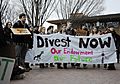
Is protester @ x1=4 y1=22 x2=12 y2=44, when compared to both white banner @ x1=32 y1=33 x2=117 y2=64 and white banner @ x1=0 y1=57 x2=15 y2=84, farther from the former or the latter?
white banner @ x1=32 y1=33 x2=117 y2=64

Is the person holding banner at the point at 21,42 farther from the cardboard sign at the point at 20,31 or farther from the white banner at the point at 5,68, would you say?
the white banner at the point at 5,68

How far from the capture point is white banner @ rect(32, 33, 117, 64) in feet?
41.8

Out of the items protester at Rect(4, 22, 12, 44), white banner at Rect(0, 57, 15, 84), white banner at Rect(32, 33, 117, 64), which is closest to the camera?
white banner at Rect(0, 57, 15, 84)

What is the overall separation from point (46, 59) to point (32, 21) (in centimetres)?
2020

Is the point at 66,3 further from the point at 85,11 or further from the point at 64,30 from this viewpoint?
the point at 64,30

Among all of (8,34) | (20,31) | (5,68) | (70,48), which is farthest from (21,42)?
(5,68)

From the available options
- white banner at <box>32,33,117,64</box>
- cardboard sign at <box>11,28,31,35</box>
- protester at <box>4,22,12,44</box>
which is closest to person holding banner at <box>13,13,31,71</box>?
cardboard sign at <box>11,28,31,35</box>

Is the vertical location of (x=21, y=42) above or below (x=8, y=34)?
below

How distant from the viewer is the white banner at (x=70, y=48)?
41.8 ft

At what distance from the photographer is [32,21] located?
32719 mm

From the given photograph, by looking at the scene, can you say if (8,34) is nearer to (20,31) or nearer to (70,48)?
(20,31)

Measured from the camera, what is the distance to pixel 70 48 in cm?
1291

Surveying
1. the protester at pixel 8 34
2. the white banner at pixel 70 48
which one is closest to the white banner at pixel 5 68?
the protester at pixel 8 34

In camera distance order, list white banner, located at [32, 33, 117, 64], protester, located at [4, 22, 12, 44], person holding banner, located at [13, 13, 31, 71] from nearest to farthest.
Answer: protester, located at [4, 22, 12, 44] → person holding banner, located at [13, 13, 31, 71] → white banner, located at [32, 33, 117, 64]
